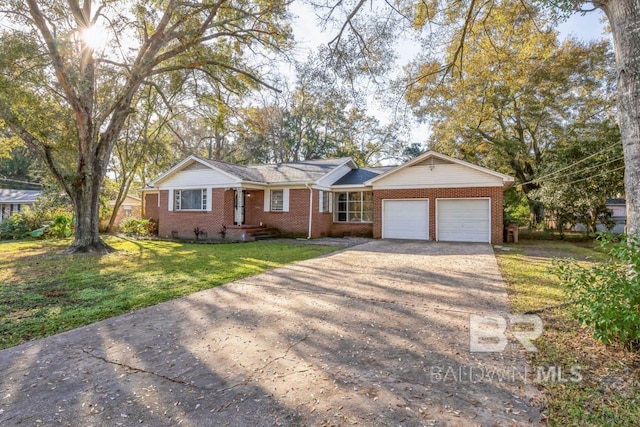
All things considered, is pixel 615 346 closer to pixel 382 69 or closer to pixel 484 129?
pixel 382 69

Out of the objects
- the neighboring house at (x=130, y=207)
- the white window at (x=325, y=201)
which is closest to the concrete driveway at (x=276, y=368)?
the white window at (x=325, y=201)

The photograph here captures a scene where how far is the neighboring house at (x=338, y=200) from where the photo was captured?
45.4 feet

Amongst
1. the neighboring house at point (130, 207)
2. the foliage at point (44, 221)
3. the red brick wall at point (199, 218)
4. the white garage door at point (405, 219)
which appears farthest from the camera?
the neighboring house at point (130, 207)

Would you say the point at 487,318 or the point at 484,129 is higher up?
the point at 484,129

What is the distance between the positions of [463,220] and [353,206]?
210 inches

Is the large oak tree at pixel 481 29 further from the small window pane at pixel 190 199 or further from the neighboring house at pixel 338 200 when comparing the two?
the small window pane at pixel 190 199

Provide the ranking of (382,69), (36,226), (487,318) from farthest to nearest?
1. (36,226)
2. (382,69)
3. (487,318)

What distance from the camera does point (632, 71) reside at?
376cm

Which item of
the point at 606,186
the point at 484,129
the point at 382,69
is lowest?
the point at 606,186

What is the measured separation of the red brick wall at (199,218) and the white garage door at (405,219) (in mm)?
7479

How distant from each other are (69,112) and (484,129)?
2070cm

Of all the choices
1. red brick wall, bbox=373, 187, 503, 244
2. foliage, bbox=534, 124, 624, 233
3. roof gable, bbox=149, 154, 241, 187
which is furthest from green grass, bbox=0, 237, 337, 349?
foliage, bbox=534, 124, 624, 233

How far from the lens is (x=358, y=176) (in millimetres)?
18000

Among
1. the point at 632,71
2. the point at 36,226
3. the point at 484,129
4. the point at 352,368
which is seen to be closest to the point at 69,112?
the point at 36,226
